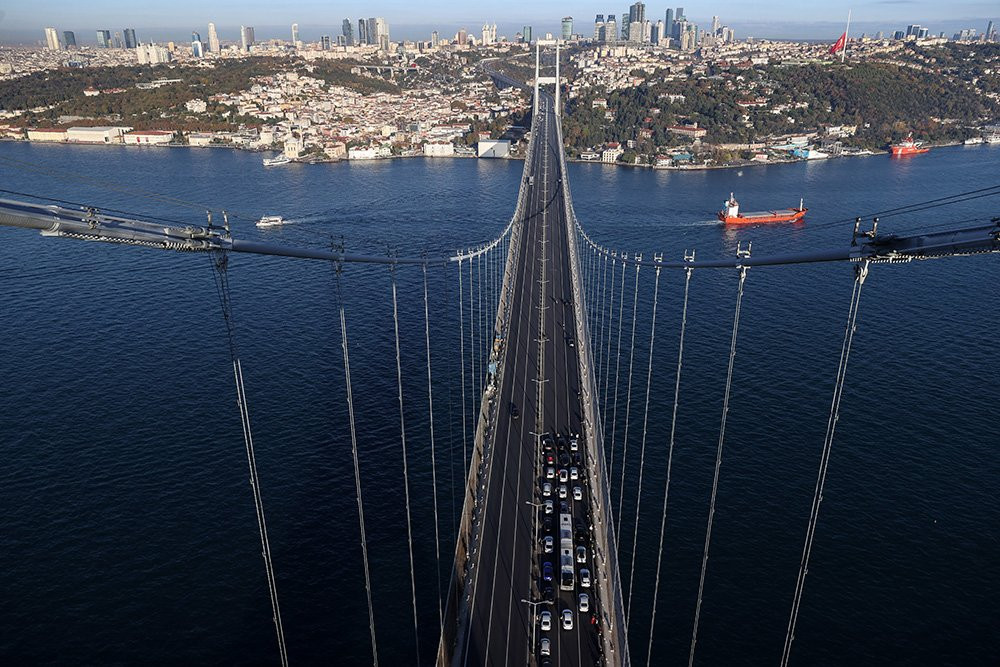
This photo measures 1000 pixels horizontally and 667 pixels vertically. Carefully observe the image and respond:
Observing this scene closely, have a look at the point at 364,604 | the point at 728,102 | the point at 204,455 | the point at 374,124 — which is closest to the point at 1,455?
the point at 204,455

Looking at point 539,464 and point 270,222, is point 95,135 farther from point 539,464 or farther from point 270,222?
point 539,464

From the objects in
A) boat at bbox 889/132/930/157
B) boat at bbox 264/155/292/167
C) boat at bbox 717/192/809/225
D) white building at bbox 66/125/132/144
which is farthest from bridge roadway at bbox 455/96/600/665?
white building at bbox 66/125/132/144

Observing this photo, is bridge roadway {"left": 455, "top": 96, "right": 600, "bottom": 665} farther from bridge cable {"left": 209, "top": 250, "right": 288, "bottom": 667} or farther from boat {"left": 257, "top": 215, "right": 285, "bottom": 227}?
boat {"left": 257, "top": 215, "right": 285, "bottom": 227}

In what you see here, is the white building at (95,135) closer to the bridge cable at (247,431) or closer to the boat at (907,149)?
the bridge cable at (247,431)

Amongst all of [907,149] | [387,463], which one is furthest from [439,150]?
[387,463]

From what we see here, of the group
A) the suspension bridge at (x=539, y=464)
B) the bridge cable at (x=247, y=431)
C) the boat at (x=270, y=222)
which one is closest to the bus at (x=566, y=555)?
the suspension bridge at (x=539, y=464)

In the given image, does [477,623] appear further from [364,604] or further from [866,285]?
[866,285]

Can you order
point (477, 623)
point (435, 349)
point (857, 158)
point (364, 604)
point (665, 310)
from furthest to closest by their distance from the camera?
point (857, 158) → point (665, 310) → point (435, 349) → point (364, 604) → point (477, 623)
